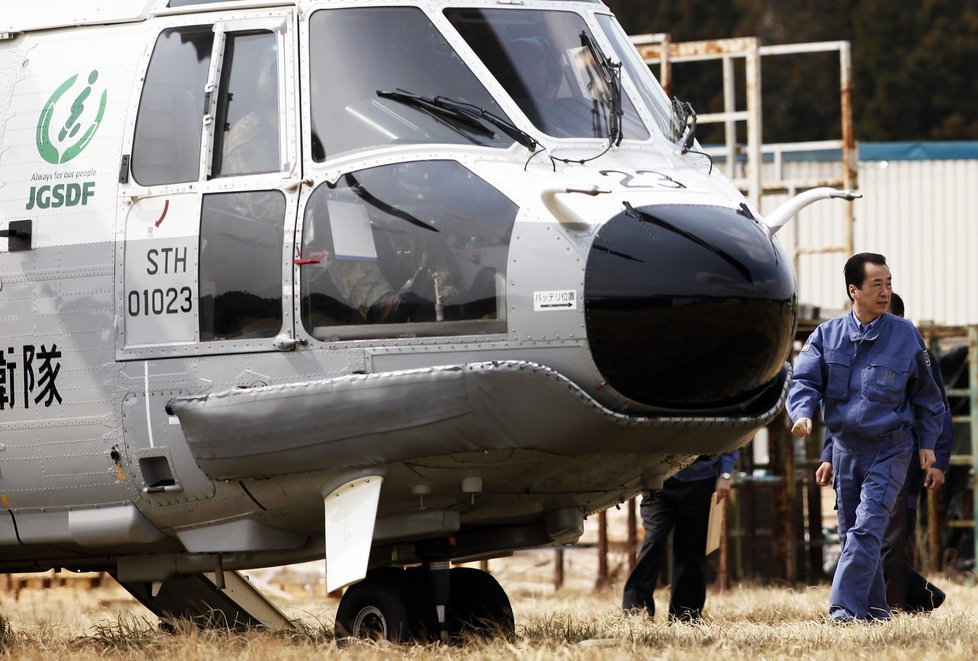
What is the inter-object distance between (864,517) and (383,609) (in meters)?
2.48

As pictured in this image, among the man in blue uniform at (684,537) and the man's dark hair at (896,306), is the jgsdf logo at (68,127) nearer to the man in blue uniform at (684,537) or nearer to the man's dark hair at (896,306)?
the man in blue uniform at (684,537)

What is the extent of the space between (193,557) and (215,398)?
1143 millimetres

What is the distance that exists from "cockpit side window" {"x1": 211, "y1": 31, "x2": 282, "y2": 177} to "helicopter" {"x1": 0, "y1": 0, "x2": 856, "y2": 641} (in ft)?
0.04

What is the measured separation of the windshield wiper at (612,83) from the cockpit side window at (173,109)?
1731 millimetres

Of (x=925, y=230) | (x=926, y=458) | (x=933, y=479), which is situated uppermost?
(x=925, y=230)

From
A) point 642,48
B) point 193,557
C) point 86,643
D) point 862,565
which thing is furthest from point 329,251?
point 642,48

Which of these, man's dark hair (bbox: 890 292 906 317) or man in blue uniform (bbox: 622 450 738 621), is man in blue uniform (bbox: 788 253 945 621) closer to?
man's dark hair (bbox: 890 292 906 317)

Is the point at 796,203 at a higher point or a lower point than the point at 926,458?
higher

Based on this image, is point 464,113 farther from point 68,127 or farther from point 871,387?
point 871,387

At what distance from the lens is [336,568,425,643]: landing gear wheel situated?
768 cm

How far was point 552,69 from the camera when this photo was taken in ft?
25.4

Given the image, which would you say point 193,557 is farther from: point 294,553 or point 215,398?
point 215,398

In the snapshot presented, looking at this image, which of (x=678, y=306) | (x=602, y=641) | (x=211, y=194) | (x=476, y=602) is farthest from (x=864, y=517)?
(x=211, y=194)

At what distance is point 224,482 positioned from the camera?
7727 mm
